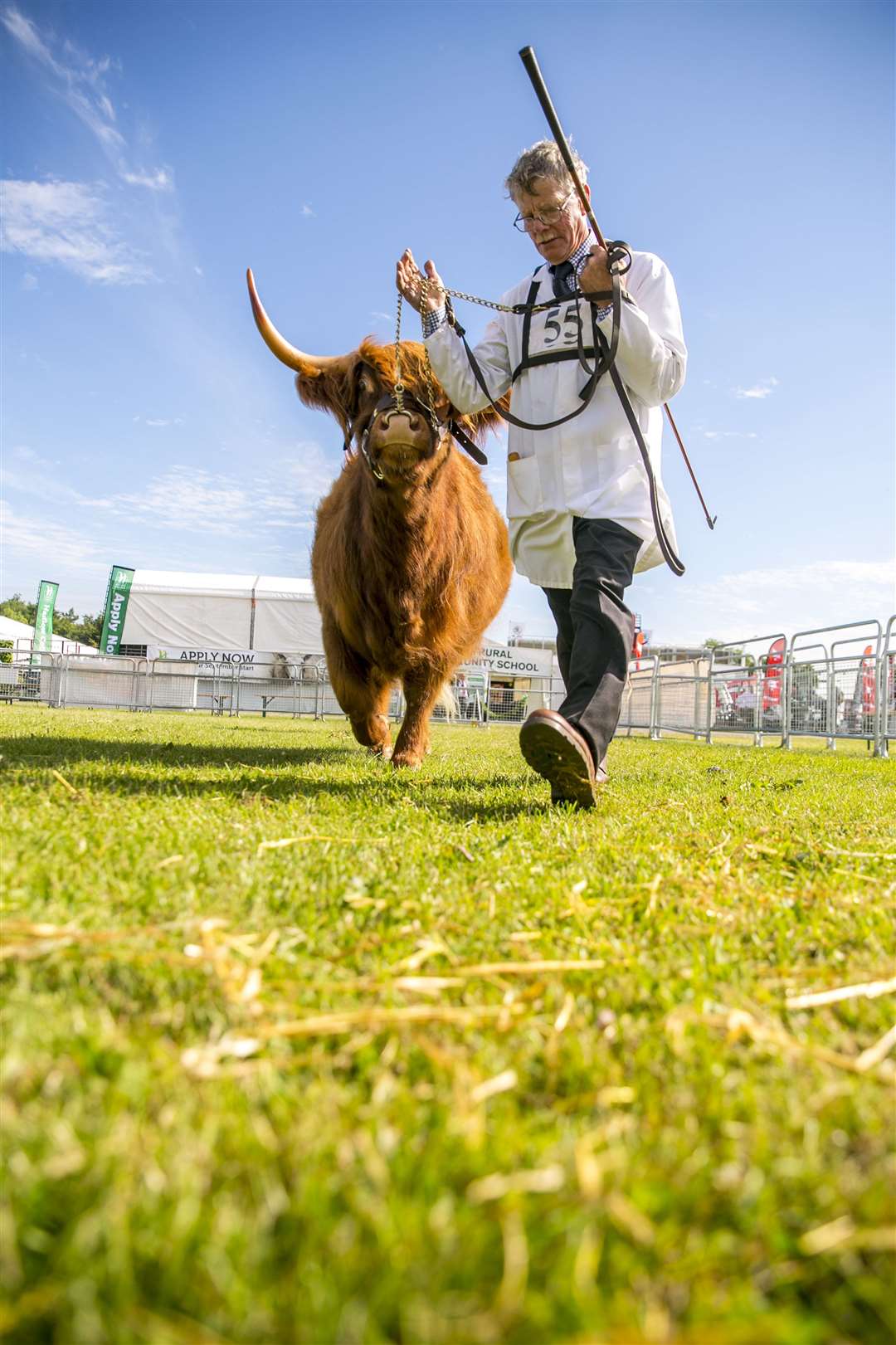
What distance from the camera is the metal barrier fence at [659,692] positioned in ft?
36.6

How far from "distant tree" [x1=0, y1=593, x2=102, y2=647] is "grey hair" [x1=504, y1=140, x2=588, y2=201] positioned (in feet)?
238

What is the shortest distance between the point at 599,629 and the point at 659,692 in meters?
13.8

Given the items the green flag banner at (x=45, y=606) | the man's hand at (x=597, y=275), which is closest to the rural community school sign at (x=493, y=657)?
the green flag banner at (x=45, y=606)

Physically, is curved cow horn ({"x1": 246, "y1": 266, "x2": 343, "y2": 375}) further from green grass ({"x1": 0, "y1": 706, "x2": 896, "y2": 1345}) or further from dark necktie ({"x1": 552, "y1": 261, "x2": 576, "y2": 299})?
green grass ({"x1": 0, "y1": 706, "x2": 896, "y2": 1345})

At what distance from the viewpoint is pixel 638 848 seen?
234cm

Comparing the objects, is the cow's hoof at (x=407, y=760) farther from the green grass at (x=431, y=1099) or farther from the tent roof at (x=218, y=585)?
the tent roof at (x=218, y=585)

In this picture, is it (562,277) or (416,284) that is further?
(416,284)

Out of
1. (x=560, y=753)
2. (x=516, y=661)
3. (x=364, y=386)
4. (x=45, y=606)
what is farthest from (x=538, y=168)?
(x=45, y=606)

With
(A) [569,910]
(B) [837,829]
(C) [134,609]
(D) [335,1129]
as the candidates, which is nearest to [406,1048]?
(D) [335,1129]

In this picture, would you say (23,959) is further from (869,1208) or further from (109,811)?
(109,811)

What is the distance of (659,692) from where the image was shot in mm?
16469

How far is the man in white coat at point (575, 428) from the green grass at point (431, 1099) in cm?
106

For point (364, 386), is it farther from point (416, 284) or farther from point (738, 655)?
point (738, 655)

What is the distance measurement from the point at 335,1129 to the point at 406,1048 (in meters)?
0.23
